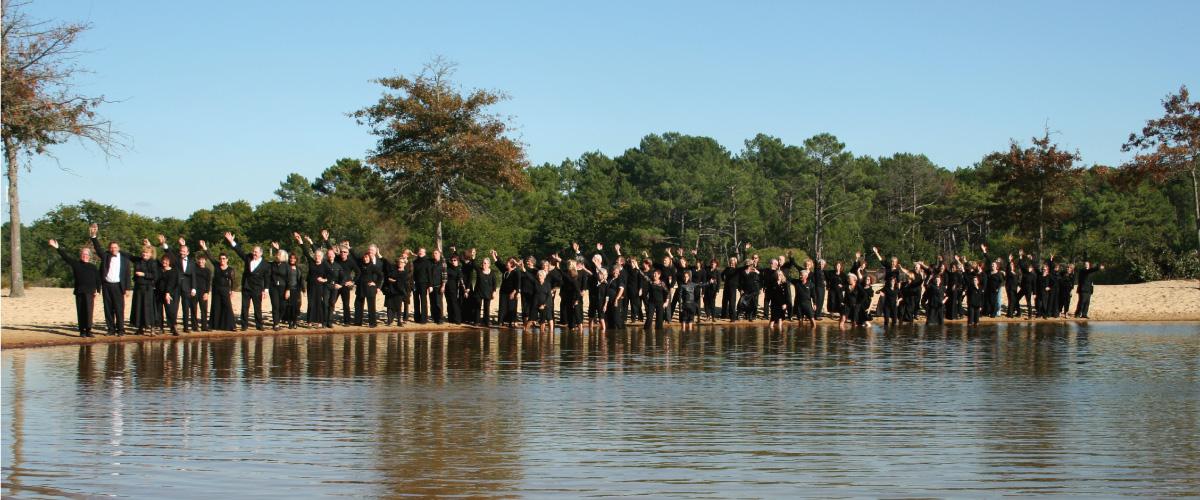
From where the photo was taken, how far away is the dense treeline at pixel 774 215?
42.0 meters

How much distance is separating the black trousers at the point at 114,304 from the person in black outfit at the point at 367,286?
5.16m

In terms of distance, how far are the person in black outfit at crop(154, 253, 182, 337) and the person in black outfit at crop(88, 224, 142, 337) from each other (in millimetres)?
601

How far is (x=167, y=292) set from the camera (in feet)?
72.8

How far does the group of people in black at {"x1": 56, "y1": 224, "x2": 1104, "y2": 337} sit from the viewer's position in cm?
2220

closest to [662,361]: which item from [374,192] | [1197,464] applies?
[1197,464]

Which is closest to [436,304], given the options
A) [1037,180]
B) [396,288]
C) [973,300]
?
[396,288]

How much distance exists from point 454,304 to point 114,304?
289 inches

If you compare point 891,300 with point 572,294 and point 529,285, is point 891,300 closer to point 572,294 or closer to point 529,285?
point 572,294

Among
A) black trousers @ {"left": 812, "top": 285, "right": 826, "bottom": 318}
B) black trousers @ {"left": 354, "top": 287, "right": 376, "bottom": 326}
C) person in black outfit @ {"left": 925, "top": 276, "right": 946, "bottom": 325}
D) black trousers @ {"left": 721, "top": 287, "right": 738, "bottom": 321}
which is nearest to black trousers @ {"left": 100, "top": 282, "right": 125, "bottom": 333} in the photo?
black trousers @ {"left": 354, "top": 287, "right": 376, "bottom": 326}

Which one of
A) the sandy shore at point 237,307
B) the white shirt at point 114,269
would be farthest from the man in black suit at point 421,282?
the white shirt at point 114,269

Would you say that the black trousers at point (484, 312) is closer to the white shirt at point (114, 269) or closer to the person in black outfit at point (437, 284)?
the person in black outfit at point (437, 284)

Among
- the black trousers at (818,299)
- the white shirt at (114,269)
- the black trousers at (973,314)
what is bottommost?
the black trousers at (973,314)

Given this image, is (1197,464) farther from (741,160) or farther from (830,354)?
(741,160)

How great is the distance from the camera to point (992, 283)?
30109 millimetres
